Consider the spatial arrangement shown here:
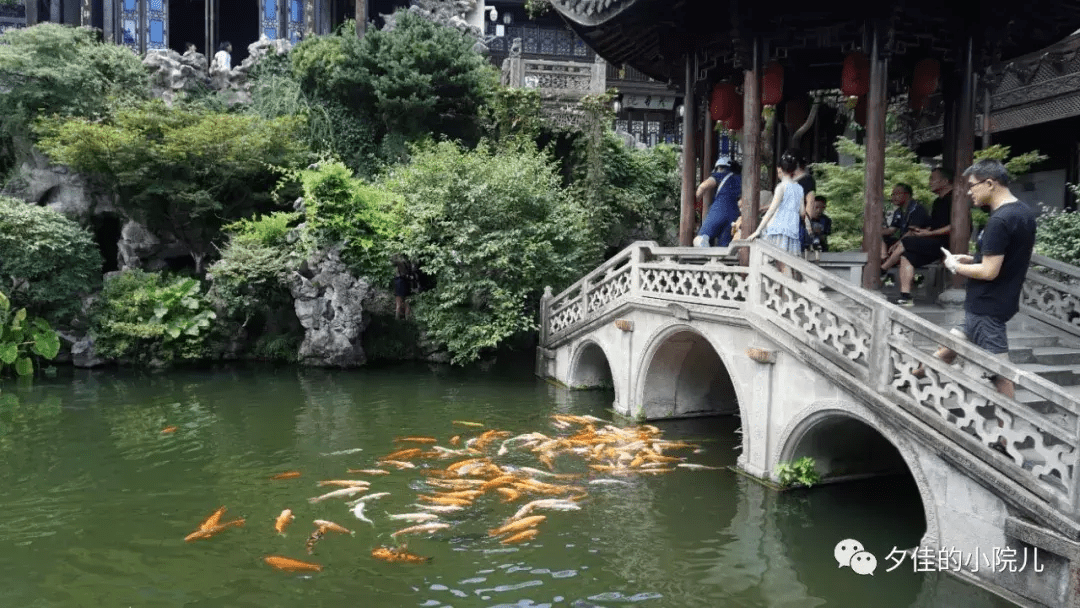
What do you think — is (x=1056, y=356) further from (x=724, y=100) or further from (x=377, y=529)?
(x=377, y=529)

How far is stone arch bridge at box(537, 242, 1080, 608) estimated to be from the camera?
17.6 ft

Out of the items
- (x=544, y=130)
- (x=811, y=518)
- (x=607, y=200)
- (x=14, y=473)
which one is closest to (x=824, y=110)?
(x=607, y=200)

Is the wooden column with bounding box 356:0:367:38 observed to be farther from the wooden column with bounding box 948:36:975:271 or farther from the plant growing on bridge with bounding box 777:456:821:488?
the plant growing on bridge with bounding box 777:456:821:488

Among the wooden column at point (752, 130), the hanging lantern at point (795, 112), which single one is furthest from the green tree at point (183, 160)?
the wooden column at point (752, 130)

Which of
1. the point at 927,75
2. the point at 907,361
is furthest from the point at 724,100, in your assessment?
the point at 907,361

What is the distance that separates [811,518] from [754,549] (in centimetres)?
107

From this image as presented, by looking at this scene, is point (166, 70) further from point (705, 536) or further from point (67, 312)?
point (705, 536)

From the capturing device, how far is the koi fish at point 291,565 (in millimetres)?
6391

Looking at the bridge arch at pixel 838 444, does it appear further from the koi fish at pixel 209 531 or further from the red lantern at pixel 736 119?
the koi fish at pixel 209 531

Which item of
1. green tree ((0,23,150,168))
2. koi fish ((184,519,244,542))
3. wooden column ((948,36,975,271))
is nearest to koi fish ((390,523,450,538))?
koi fish ((184,519,244,542))

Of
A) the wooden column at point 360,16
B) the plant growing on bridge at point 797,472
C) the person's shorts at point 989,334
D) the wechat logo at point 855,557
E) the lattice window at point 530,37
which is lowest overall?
the wechat logo at point 855,557

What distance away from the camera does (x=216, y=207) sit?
1736 cm

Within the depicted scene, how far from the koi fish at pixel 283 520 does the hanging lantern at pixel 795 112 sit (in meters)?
8.48

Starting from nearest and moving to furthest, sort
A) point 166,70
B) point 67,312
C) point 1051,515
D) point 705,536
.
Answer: point 1051,515 → point 705,536 → point 67,312 → point 166,70
